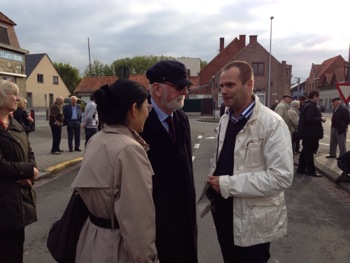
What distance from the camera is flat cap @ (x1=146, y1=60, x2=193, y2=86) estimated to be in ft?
7.05

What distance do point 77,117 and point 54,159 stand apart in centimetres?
208

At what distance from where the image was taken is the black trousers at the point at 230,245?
2250 millimetres

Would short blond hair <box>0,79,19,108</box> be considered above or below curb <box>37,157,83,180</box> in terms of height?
above

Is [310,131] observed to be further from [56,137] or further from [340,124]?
[56,137]

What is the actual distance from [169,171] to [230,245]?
81 cm

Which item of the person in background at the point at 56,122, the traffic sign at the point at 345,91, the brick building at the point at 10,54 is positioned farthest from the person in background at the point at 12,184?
the brick building at the point at 10,54

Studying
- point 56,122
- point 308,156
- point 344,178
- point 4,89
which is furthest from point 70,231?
point 56,122

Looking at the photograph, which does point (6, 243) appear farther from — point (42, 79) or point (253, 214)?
point (42, 79)

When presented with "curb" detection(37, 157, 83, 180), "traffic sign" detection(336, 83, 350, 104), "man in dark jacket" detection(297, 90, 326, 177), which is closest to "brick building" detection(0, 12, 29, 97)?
"curb" detection(37, 157, 83, 180)

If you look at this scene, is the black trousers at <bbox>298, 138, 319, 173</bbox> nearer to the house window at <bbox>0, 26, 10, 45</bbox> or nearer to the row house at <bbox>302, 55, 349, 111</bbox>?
the house window at <bbox>0, 26, 10, 45</bbox>

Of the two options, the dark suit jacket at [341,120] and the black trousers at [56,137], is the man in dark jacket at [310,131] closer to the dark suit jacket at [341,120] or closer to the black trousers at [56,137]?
the dark suit jacket at [341,120]

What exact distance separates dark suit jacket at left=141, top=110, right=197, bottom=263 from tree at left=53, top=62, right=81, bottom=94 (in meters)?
70.8

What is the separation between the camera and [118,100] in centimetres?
176

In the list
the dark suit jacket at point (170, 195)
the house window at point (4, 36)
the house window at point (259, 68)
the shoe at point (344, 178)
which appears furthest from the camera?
the house window at point (259, 68)
